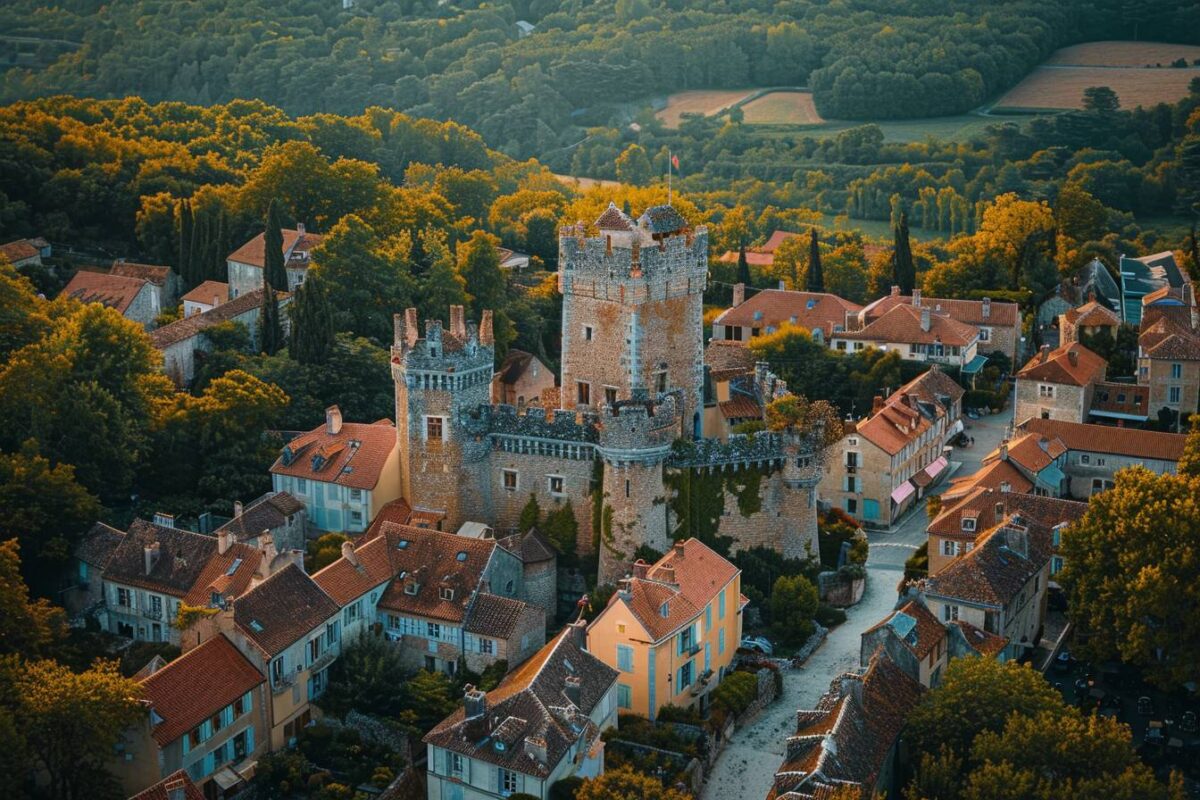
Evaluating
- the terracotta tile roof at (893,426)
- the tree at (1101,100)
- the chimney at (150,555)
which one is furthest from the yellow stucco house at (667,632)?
the tree at (1101,100)

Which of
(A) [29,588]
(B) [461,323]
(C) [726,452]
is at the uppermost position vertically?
(B) [461,323]

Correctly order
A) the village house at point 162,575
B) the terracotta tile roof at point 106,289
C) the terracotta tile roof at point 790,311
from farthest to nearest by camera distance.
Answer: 1. the terracotta tile roof at point 790,311
2. the terracotta tile roof at point 106,289
3. the village house at point 162,575

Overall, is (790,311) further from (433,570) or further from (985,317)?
(433,570)

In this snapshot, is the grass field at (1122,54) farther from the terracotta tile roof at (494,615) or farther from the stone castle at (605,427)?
the terracotta tile roof at (494,615)

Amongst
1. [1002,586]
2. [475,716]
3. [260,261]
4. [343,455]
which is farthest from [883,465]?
[260,261]

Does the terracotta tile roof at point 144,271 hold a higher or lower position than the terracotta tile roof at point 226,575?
higher

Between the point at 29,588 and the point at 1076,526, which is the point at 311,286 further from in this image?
the point at 1076,526

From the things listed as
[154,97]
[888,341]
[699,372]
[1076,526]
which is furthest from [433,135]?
[1076,526]

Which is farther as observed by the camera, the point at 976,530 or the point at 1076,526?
the point at 976,530
